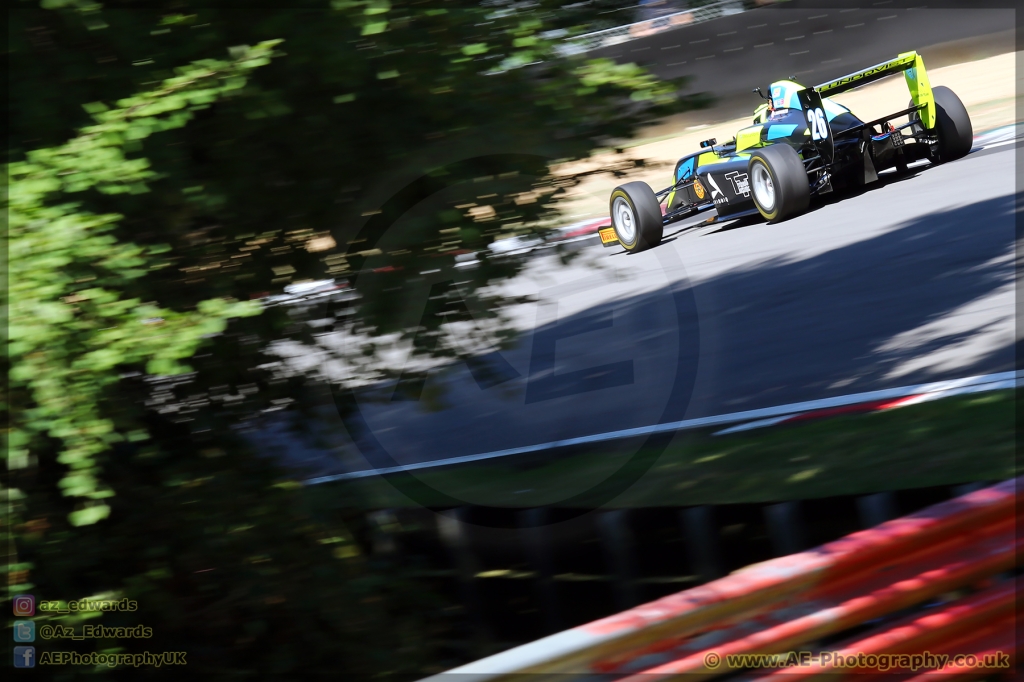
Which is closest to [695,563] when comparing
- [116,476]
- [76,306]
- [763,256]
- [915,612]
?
[915,612]

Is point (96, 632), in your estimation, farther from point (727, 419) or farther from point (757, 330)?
point (757, 330)

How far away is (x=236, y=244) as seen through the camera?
12.8 feet

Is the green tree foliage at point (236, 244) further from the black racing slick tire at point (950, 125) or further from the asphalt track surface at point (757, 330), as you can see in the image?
the black racing slick tire at point (950, 125)

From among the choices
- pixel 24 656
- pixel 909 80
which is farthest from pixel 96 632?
pixel 909 80

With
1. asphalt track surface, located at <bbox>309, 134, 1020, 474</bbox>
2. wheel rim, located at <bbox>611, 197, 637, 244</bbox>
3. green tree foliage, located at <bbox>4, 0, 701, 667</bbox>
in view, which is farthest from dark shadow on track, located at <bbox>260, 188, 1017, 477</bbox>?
wheel rim, located at <bbox>611, 197, 637, 244</bbox>

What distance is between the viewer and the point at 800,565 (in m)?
2.66

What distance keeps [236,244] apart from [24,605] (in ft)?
5.37

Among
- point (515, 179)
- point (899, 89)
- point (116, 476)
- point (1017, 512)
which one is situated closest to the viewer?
point (1017, 512)

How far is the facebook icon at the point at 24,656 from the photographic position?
3.46 meters

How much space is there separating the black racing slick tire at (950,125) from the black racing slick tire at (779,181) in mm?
1673

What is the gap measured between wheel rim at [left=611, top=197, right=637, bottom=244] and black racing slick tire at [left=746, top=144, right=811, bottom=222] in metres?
1.64

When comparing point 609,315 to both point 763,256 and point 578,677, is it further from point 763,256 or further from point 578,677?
point 578,677

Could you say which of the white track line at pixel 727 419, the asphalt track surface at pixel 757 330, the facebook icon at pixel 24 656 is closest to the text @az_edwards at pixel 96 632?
the facebook icon at pixel 24 656

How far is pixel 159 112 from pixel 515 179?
151 cm
